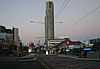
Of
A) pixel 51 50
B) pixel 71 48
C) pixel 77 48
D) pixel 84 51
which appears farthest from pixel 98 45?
pixel 51 50

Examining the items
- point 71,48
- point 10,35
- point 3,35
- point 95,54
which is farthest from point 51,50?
point 95,54

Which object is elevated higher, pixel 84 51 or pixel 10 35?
pixel 10 35

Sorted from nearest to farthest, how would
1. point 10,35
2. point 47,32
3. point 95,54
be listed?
point 95,54, point 47,32, point 10,35

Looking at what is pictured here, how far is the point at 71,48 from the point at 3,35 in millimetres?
40267

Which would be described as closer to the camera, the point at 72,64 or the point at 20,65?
the point at 20,65

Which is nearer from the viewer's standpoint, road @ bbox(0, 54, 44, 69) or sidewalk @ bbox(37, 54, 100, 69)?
road @ bbox(0, 54, 44, 69)

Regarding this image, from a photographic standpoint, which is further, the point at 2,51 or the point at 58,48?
the point at 58,48

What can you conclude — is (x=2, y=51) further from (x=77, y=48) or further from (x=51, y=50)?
(x=51, y=50)

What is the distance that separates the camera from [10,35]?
554 feet

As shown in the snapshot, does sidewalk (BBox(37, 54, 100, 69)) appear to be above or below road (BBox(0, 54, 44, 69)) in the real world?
below

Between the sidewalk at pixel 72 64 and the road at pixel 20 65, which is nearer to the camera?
the road at pixel 20 65

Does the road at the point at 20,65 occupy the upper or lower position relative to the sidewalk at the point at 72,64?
upper

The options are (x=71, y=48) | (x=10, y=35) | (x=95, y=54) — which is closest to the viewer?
(x=95, y=54)

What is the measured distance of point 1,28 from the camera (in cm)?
17262
